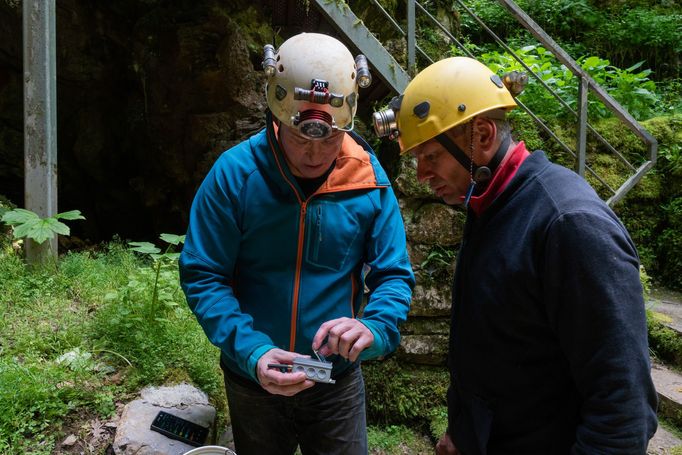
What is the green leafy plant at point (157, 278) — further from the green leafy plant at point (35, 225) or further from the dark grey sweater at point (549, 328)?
the dark grey sweater at point (549, 328)

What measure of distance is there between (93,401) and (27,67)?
9.39ft

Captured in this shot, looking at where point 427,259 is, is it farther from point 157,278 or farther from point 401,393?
point 157,278

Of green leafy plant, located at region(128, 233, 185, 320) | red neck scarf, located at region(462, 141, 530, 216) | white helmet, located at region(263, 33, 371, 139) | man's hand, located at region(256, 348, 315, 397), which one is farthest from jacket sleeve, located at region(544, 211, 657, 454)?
green leafy plant, located at region(128, 233, 185, 320)

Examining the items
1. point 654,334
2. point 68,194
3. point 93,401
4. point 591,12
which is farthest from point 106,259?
point 591,12

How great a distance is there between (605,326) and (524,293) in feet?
0.77

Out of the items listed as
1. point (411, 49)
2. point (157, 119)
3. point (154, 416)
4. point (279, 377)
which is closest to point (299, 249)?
point (279, 377)

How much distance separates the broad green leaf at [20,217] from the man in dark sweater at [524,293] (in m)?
3.36

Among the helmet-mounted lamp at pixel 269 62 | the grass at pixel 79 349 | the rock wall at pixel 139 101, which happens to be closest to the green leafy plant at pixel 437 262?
the grass at pixel 79 349

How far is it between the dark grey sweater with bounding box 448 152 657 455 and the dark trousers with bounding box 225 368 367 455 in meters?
0.49

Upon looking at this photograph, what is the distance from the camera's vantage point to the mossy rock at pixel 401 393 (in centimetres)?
516

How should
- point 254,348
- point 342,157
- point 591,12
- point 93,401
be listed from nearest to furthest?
1. point 254,348
2. point 342,157
3. point 93,401
4. point 591,12

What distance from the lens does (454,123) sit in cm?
174

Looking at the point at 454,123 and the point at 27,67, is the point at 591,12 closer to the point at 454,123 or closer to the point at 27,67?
the point at 27,67

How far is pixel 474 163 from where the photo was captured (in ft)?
5.71
